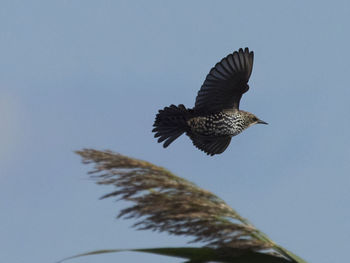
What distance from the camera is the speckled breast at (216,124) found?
8688 millimetres

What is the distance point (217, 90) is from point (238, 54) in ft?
2.26

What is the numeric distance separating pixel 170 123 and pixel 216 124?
60 cm

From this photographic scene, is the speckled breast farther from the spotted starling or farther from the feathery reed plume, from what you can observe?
the feathery reed plume

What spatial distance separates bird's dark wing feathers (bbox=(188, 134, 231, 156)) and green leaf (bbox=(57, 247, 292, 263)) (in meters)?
6.82

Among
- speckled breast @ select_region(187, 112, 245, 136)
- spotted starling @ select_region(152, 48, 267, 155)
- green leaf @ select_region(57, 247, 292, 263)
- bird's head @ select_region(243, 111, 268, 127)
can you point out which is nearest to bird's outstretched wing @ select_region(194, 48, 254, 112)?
spotted starling @ select_region(152, 48, 267, 155)

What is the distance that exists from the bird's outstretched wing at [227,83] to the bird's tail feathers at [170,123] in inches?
9.4

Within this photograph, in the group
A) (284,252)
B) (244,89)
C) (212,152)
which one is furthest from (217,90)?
(284,252)

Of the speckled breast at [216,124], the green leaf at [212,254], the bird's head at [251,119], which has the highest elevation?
the bird's head at [251,119]

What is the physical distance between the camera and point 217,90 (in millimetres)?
8461

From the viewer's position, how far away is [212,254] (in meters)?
2.41

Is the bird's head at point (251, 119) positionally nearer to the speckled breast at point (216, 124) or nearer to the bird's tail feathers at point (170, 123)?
the speckled breast at point (216, 124)

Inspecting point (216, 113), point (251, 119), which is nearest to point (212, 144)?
point (251, 119)

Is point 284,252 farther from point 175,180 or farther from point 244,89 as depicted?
point 244,89

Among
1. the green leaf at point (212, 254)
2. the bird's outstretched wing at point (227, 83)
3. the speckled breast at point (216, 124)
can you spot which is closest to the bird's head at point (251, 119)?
the speckled breast at point (216, 124)
